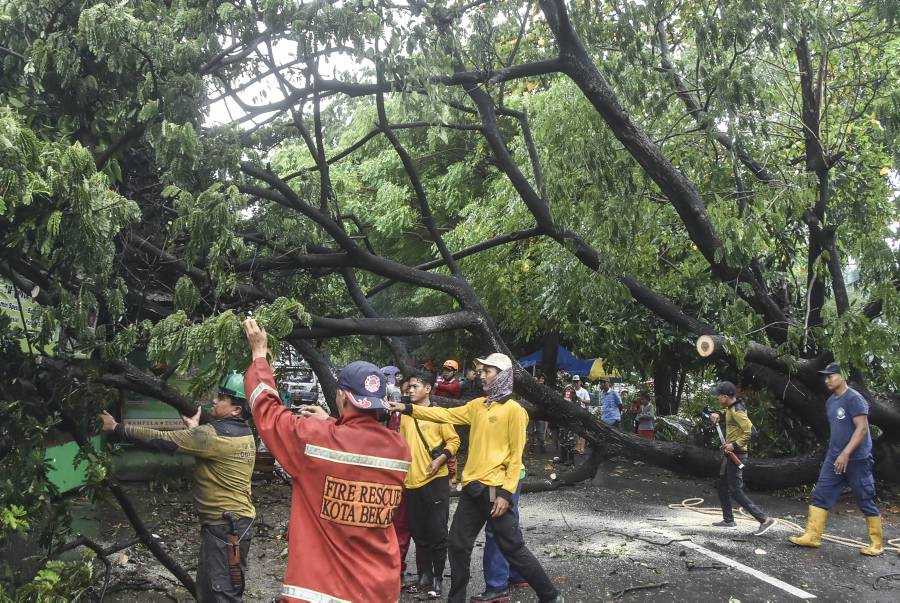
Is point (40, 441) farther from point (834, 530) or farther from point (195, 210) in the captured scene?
point (834, 530)

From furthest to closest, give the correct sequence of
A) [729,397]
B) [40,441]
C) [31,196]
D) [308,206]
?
[729,397]
[308,206]
[40,441]
[31,196]

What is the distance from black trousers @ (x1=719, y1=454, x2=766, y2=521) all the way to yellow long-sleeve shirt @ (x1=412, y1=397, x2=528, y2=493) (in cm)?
420

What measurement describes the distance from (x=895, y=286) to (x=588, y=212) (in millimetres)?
3480

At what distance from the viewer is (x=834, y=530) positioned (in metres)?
8.74

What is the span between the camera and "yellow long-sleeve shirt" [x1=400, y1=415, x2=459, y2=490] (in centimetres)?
630

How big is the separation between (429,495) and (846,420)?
438cm

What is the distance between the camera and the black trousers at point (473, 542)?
17.9 ft

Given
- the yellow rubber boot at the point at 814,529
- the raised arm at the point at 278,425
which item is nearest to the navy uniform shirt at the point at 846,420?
the yellow rubber boot at the point at 814,529

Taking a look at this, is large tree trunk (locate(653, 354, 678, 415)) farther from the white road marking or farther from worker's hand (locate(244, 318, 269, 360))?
worker's hand (locate(244, 318, 269, 360))

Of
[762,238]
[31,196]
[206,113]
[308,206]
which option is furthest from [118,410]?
[762,238]

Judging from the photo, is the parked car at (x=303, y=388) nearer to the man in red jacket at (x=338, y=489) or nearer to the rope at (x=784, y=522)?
the rope at (x=784, y=522)

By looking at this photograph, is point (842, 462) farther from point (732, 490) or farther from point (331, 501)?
point (331, 501)

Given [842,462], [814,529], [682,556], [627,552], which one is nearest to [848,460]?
[842,462]

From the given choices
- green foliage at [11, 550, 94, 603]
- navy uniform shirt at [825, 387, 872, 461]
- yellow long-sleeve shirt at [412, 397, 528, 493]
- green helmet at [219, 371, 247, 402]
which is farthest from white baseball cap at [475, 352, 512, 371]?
navy uniform shirt at [825, 387, 872, 461]
